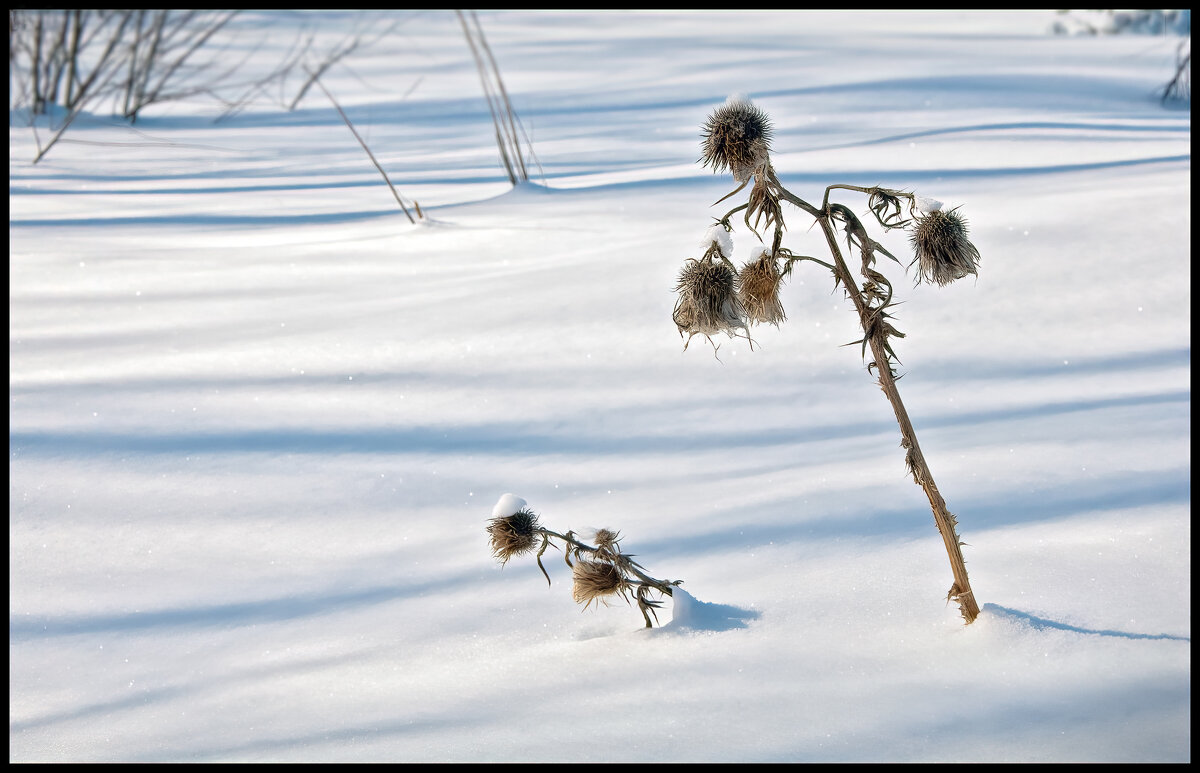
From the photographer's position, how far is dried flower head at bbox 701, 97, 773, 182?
36.5 inches

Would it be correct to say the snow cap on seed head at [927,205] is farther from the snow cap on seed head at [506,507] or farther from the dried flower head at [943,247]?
the snow cap on seed head at [506,507]

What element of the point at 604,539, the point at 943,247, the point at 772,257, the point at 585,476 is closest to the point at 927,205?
the point at 943,247

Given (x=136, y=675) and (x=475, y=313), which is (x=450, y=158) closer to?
(x=475, y=313)

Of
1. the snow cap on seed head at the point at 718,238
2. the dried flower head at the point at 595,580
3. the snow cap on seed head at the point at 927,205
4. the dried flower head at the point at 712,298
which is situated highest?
the snow cap on seed head at the point at 927,205

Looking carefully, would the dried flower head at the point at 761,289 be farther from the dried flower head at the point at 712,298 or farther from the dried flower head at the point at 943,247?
the dried flower head at the point at 943,247

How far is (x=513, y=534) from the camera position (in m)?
1.11

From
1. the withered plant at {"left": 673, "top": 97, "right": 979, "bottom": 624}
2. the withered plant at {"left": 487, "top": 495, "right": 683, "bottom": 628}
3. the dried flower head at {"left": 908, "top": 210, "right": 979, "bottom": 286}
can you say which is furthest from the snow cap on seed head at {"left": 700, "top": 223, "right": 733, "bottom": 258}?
the withered plant at {"left": 487, "top": 495, "right": 683, "bottom": 628}

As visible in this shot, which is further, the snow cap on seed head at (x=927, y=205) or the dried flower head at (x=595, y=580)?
the dried flower head at (x=595, y=580)

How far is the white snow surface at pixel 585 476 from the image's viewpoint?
109cm

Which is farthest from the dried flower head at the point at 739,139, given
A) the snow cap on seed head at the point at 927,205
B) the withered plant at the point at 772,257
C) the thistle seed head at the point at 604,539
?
the thistle seed head at the point at 604,539

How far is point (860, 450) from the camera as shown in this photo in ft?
5.73

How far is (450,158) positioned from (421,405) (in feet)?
9.61

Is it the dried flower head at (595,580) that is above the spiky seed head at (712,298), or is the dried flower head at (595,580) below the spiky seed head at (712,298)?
below

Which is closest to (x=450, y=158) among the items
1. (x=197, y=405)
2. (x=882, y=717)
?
(x=197, y=405)
